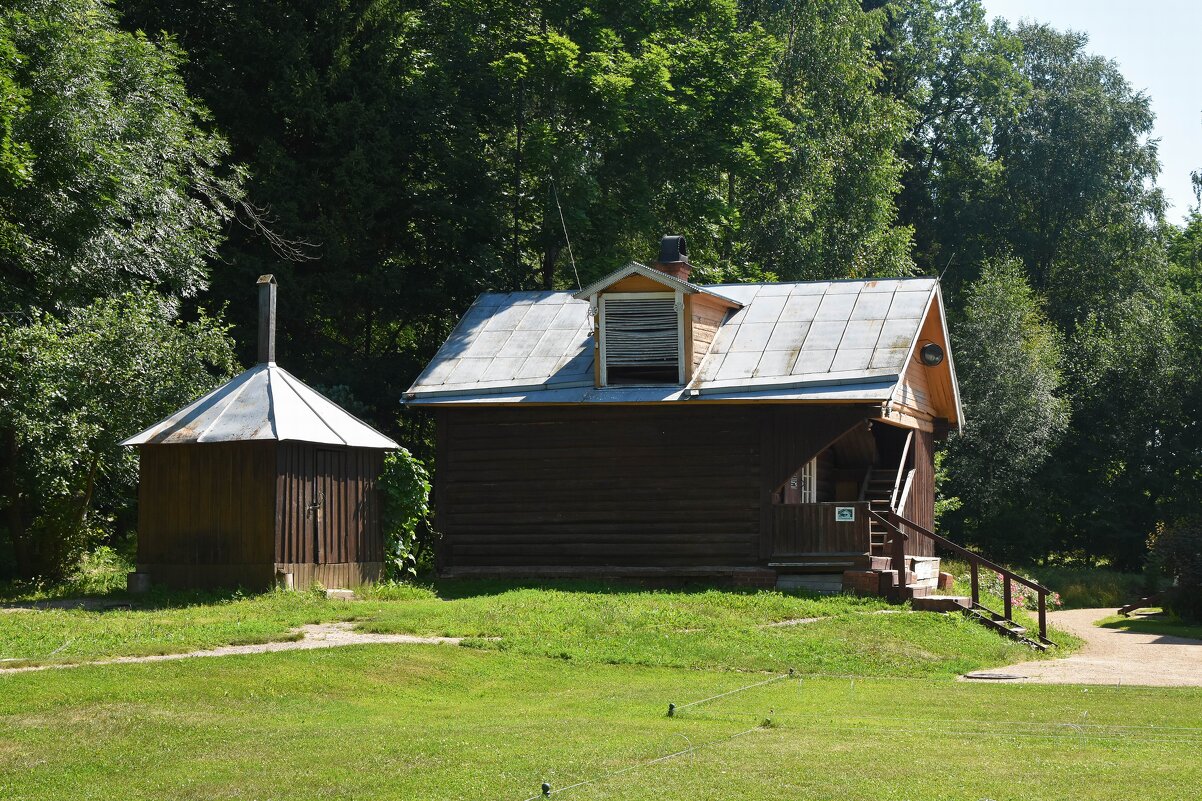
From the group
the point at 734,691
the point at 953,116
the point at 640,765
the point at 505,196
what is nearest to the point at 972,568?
the point at 734,691

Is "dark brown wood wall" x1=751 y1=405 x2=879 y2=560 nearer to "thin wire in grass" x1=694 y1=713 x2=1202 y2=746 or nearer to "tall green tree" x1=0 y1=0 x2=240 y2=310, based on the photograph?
"thin wire in grass" x1=694 y1=713 x2=1202 y2=746

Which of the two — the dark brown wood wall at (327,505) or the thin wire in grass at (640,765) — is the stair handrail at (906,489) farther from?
the thin wire in grass at (640,765)

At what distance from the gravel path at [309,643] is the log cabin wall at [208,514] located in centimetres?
333

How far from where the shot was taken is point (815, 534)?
2522 centimetres

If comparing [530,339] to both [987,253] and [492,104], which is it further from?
[987,253]

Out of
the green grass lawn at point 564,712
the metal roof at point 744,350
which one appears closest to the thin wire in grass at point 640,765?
the green grass lawn at point 564,712

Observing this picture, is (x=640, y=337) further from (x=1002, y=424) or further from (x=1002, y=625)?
(x=1002, y=424)

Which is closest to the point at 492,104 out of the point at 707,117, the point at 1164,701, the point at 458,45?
the point at 458,45

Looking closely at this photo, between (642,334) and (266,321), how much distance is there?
23.0ft

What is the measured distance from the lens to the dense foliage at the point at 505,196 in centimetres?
2702

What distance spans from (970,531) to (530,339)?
2288 cm

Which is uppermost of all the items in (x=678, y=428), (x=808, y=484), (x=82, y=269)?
(x=82, y=269)

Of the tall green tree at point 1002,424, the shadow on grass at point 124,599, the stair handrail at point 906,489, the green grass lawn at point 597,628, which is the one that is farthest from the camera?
the tall green tree at point 1002,424

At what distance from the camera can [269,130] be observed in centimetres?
3553
